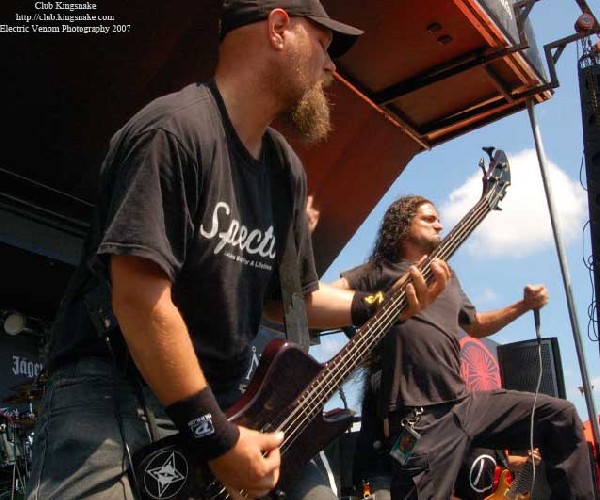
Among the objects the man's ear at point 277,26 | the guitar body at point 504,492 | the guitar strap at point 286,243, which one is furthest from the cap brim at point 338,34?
the guitar body at point 504,492

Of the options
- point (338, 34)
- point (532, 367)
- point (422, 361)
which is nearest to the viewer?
point (338, 34)

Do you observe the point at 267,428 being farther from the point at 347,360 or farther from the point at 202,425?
the point at 347,360

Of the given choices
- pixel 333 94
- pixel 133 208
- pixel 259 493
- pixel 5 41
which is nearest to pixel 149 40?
pixel 5 41

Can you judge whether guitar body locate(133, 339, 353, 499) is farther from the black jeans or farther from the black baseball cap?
the black jeans

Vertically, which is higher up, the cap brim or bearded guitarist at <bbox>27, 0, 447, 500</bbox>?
the cap brim

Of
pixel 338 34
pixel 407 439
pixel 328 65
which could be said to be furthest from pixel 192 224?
pixel 407 439

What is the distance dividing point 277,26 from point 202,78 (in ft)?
11.0

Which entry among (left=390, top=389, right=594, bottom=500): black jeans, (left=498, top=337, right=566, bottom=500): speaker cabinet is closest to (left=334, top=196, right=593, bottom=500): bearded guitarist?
(left=390, top=389, right=594, bottom=500): black jeans

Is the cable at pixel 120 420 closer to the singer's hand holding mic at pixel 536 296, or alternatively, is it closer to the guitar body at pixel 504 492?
the singer's hand holding mic at pixel 536 296

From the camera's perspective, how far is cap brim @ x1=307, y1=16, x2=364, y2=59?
2.42 metres

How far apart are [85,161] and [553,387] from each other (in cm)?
417

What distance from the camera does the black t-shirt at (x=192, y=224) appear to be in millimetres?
1796

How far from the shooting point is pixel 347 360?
8.34 feet

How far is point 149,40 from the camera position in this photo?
511 centimetres
